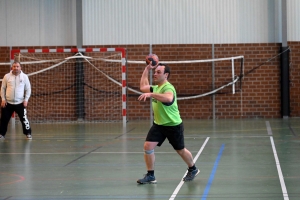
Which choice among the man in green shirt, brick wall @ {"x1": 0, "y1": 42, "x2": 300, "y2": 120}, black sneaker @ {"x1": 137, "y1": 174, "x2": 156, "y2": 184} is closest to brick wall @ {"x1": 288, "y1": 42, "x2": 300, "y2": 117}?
brick wall @ {"x1": 0, "y1": 42, "x2": 300, "y2": 120}

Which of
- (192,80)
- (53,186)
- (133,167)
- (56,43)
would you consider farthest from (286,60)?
(53,186)

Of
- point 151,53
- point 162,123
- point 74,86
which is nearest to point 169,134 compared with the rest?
point 162,123

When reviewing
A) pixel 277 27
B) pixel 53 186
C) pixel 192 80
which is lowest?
pixel 53 186

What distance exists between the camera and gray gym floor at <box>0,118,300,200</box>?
9.25 meters

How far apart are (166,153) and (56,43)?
14447mm

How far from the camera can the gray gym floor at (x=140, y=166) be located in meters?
9.25

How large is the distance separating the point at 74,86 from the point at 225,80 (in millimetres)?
6293

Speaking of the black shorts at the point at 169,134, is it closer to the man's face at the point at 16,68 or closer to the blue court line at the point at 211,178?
the blue court line at the point at 211,178

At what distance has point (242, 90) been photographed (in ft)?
88.3

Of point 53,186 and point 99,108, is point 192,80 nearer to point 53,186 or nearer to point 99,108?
point 99,108

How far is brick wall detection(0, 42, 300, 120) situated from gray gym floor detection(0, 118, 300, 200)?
6.28 meters

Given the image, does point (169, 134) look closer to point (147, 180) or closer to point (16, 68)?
point (147, 180)

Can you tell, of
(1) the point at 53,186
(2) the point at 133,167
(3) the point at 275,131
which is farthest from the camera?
(3) the point at 275,131

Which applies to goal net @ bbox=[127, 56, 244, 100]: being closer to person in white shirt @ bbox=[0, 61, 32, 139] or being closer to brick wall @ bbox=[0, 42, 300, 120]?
brick wall @ bbox=[0, 42, 300, 120]
